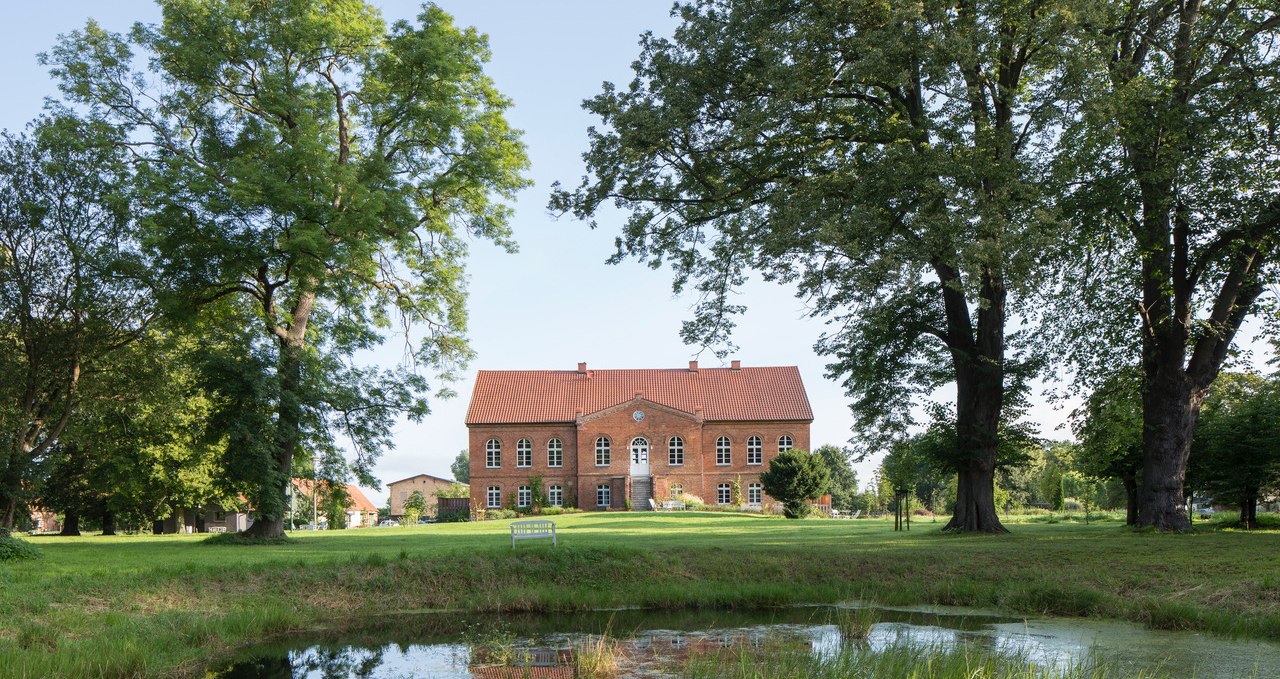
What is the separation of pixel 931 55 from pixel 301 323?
1685 centimetres

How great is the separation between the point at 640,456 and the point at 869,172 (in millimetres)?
38078

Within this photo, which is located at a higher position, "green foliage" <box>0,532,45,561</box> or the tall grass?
"green foliage" <box>0,532,45,561</box>

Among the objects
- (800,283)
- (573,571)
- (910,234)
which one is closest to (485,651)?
→ (573,571)

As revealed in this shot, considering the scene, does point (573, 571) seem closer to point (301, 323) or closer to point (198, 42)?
point (301, 323)

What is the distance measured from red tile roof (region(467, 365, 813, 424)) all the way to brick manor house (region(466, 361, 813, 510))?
81 mm

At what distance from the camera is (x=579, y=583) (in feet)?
53.4

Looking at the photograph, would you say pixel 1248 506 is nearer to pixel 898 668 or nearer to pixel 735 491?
pixel 898 668

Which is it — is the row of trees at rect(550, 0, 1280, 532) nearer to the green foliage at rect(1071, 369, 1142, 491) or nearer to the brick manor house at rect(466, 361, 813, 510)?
the green foliage at rect(1071, 369, 1142, 491)

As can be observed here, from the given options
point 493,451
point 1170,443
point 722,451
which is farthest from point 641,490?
point 1170,443

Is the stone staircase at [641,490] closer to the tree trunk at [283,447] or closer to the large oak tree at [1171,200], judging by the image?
the tree trunk at [283,447]

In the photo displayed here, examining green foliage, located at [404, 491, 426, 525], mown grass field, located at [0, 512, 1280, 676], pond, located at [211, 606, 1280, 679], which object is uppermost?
mown grass field, located at [0, 512, 1280, 676]

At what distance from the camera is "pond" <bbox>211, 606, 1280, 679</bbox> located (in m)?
9.64

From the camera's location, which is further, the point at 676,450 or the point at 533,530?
the point at 676,450

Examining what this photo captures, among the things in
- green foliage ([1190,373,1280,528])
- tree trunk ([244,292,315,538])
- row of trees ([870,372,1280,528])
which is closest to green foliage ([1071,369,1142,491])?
row of trees ([870,372,1280,528])
